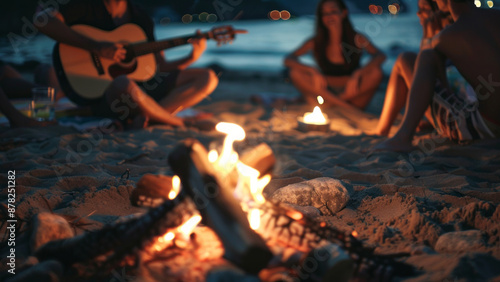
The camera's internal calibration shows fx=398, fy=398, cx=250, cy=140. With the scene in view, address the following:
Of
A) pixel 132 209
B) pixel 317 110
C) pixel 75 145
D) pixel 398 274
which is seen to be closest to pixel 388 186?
pixel 398 274

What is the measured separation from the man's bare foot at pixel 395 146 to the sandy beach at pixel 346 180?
6cm

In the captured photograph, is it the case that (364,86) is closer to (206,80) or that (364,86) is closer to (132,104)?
(206,80)

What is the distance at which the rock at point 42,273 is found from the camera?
1391 mm

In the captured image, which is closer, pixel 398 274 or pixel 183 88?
pixel 398 274

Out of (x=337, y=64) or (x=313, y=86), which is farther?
(x=337, y=64)

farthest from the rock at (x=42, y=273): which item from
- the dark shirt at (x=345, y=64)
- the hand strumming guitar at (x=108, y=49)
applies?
the dark shirt at (x=345, y=64)

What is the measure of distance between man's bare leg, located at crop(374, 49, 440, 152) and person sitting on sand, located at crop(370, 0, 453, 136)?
12.5 inches

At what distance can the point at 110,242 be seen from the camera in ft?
5.05

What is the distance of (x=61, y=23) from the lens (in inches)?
161

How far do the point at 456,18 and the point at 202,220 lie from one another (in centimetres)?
235

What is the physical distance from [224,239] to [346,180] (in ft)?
4.57

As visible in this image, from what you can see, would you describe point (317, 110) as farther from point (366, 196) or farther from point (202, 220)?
point (202, 220)

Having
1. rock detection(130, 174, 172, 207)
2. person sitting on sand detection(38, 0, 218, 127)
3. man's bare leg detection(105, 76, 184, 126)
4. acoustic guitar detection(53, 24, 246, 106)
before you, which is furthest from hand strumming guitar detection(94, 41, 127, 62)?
rock detection(130, 174, 172, 207)

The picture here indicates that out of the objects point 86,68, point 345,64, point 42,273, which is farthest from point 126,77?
point 345,64
